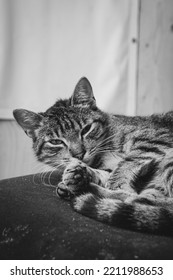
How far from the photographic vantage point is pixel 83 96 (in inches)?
56.1

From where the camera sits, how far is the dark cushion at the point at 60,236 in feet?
2.27

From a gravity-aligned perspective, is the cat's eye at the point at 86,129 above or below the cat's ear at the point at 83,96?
below

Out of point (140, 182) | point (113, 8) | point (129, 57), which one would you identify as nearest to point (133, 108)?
point (129, 57)

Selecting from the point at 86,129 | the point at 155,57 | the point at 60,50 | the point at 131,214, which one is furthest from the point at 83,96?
the point at 155,57

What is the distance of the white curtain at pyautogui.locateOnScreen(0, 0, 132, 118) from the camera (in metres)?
1.62

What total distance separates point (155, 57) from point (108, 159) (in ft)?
3.44

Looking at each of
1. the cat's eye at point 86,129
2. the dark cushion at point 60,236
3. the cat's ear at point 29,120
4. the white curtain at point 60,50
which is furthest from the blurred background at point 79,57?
the dark cushion at point 60,236

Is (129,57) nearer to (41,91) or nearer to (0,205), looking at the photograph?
(41,91)

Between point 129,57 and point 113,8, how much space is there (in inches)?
12.2

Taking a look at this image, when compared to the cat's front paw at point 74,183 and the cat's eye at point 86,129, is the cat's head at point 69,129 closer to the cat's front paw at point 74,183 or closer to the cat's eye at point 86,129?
the cat's eye at point 86,129

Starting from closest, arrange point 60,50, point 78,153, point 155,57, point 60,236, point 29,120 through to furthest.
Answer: point 60,236 < point 78,153 < point 29,120 < point 60,50 < point 155,57

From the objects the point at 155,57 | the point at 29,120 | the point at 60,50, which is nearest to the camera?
the point at 29,120

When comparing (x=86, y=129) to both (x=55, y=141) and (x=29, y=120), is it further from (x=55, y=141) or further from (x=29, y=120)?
(x=29, y=120)

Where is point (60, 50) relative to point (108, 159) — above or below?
above
